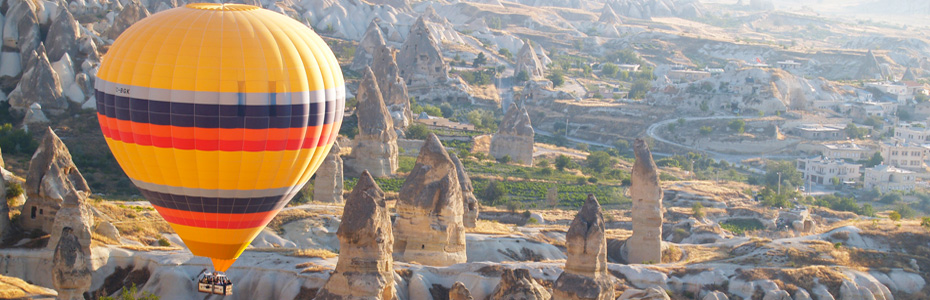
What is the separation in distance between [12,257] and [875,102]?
2768 inches

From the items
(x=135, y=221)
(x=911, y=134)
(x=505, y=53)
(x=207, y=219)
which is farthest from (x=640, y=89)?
(x=207, y=219)

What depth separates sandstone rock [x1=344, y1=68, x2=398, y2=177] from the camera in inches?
1849

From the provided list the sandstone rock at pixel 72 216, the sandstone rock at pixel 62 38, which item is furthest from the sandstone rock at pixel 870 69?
the sandstone rock at pixel 72 216

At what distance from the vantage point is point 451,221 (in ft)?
94.4

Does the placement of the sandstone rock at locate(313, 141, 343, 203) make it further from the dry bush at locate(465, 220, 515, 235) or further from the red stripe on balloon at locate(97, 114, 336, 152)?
the red stripe on balloon at locate(97, 114, 336, 152)

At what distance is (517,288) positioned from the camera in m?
20.4

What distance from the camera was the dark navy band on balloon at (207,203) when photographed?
22500 millimetres

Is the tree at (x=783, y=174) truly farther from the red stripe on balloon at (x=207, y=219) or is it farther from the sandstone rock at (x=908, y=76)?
the sandstone rock at (x=908, y=76)

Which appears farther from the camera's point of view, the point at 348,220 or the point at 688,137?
the point at 688,137

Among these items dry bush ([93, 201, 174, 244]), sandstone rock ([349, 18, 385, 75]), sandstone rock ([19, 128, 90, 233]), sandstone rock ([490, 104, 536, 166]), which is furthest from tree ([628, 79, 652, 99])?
sandstone rock ([19, 128, 90, 233])

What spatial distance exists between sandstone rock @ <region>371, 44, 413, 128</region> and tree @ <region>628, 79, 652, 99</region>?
29.6m

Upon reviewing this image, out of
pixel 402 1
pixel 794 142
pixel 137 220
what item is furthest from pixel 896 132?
pixel 137 220

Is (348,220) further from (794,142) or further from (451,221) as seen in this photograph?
(794,142)

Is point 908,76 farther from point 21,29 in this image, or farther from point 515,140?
point 21,29
